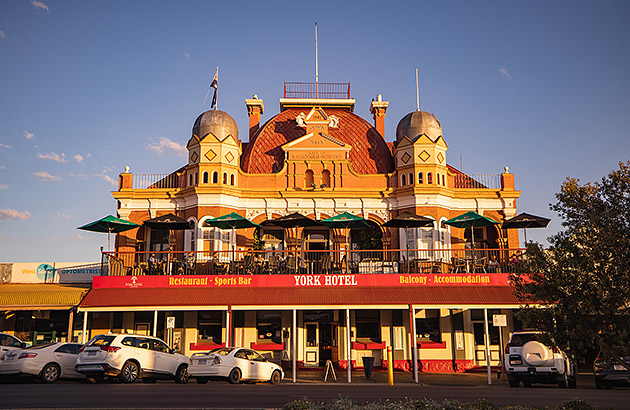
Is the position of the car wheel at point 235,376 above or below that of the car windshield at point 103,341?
below

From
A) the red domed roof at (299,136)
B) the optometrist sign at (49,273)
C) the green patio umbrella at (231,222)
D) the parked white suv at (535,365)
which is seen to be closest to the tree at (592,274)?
the parked white suv at (535,365)

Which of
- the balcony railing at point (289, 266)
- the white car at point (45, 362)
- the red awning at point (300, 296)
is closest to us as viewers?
the white car at point (45, 362)

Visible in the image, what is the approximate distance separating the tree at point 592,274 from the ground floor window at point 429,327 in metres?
14.2

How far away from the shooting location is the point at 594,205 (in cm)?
1083

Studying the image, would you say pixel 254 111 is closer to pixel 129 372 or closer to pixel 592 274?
pixel 129 372

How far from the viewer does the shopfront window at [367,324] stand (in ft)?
82.2

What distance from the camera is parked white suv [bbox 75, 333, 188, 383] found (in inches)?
633

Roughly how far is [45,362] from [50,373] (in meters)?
0.41

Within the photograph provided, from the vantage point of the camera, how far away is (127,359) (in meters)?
16.4

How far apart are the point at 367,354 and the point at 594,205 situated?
50.6 ft

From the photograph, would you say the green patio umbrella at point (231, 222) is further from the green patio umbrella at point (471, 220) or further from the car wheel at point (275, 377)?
the green patio umbrella at point (471, 220)

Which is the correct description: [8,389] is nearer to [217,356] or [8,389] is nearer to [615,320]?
[217,356]

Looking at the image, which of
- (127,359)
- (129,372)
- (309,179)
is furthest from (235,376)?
(309,179)

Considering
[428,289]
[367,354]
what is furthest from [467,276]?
[367,354]
